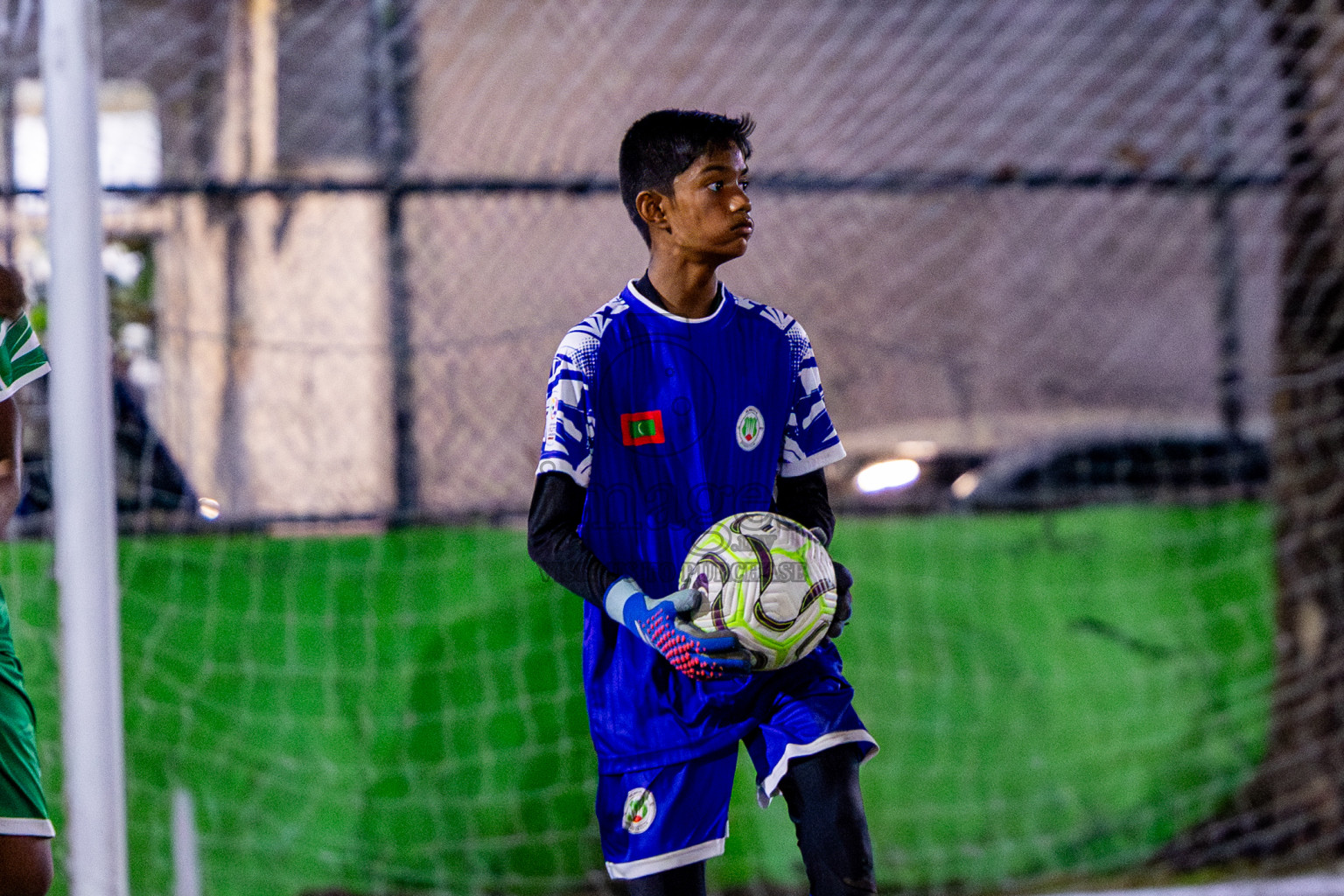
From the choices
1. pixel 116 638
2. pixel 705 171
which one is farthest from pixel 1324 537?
pixel 116 638

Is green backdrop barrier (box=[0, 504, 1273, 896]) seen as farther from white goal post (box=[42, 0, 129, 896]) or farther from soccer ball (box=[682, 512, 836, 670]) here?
soccer ball (box=[682, 512, 836, 670])

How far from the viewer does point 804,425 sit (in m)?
2.14

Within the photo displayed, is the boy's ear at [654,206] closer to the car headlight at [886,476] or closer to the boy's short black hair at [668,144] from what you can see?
the boy's short black hair at [668,144]

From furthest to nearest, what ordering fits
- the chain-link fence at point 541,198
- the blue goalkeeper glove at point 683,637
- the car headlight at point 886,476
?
the car headlight at point 886,476
the chain-link fence at point 541,198
the blue goalkeeper glove at point 683,637

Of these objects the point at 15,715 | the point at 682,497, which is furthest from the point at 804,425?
the point at 15,715

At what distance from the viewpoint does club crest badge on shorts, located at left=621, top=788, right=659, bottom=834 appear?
2.13m

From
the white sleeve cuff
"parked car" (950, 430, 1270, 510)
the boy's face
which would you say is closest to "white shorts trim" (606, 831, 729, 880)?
the white sleeve cuff

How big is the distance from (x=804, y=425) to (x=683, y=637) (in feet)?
1.64

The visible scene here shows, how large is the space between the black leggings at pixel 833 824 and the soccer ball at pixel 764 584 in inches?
10.0

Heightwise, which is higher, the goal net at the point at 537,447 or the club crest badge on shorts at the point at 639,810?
the goal net at the point at 537,447

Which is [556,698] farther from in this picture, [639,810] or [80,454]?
[80,454]

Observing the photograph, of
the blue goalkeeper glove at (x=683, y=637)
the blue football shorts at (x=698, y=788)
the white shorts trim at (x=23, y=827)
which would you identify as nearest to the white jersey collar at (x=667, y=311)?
the blue goalkeeper glove at (x=683, y=637)

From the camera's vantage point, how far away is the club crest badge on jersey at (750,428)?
2066 millimetres

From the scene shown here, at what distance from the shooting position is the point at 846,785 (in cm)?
208
